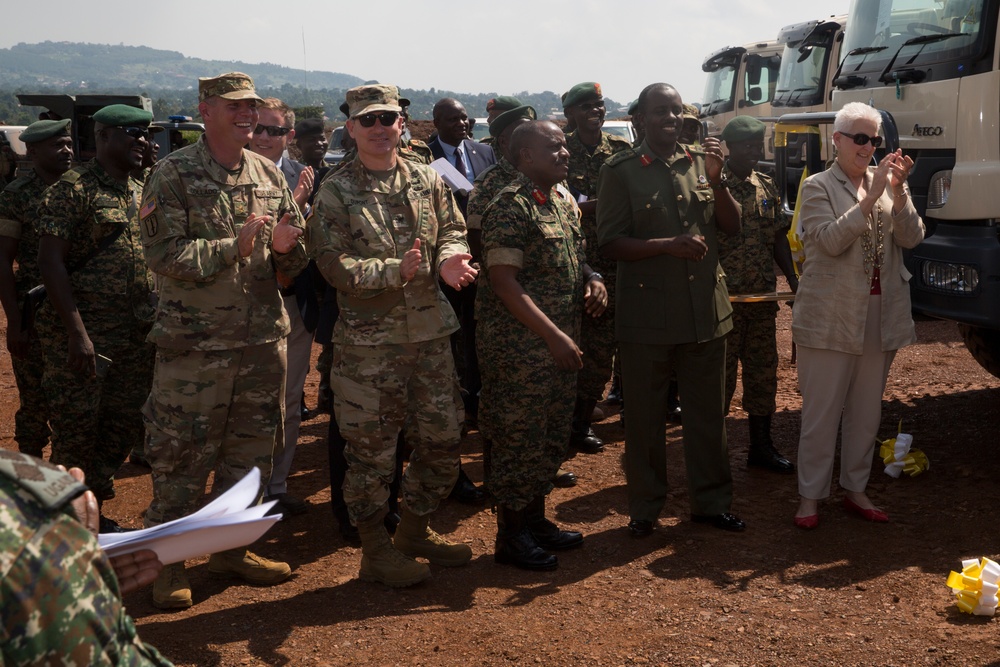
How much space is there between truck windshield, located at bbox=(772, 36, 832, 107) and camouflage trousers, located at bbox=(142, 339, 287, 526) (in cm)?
1151

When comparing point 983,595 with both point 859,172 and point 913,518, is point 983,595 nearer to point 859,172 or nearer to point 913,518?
point 913,518

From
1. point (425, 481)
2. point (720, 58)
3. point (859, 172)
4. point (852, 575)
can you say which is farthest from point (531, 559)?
point (720, 58)

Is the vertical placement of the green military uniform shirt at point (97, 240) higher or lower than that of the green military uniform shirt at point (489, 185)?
lower

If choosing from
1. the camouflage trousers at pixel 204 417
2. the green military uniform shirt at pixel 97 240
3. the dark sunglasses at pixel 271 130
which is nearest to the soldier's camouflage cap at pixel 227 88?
the green military uniform shirt at pixel 97 240

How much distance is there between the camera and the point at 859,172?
473 centimetres

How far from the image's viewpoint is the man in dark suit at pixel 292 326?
17.9 feet

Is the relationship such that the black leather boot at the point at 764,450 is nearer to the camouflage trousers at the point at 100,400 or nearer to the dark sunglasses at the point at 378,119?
the dark sunglasses at the point at 378,119

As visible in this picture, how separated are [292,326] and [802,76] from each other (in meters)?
11.2

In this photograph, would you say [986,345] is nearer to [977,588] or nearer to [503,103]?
[977,588]

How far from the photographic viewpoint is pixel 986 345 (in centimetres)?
614

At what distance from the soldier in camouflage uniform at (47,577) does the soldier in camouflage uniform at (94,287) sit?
357 centimetres

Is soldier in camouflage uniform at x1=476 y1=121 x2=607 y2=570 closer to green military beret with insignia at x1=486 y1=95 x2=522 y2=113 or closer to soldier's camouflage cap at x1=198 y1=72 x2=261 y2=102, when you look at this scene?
soldier's camouflage cap at x1=198 y1=72 x2=261 y2=102

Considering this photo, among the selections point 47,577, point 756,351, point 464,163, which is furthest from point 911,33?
point 47,577

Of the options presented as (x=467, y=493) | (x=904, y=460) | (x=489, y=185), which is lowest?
(x=467, y=493)
